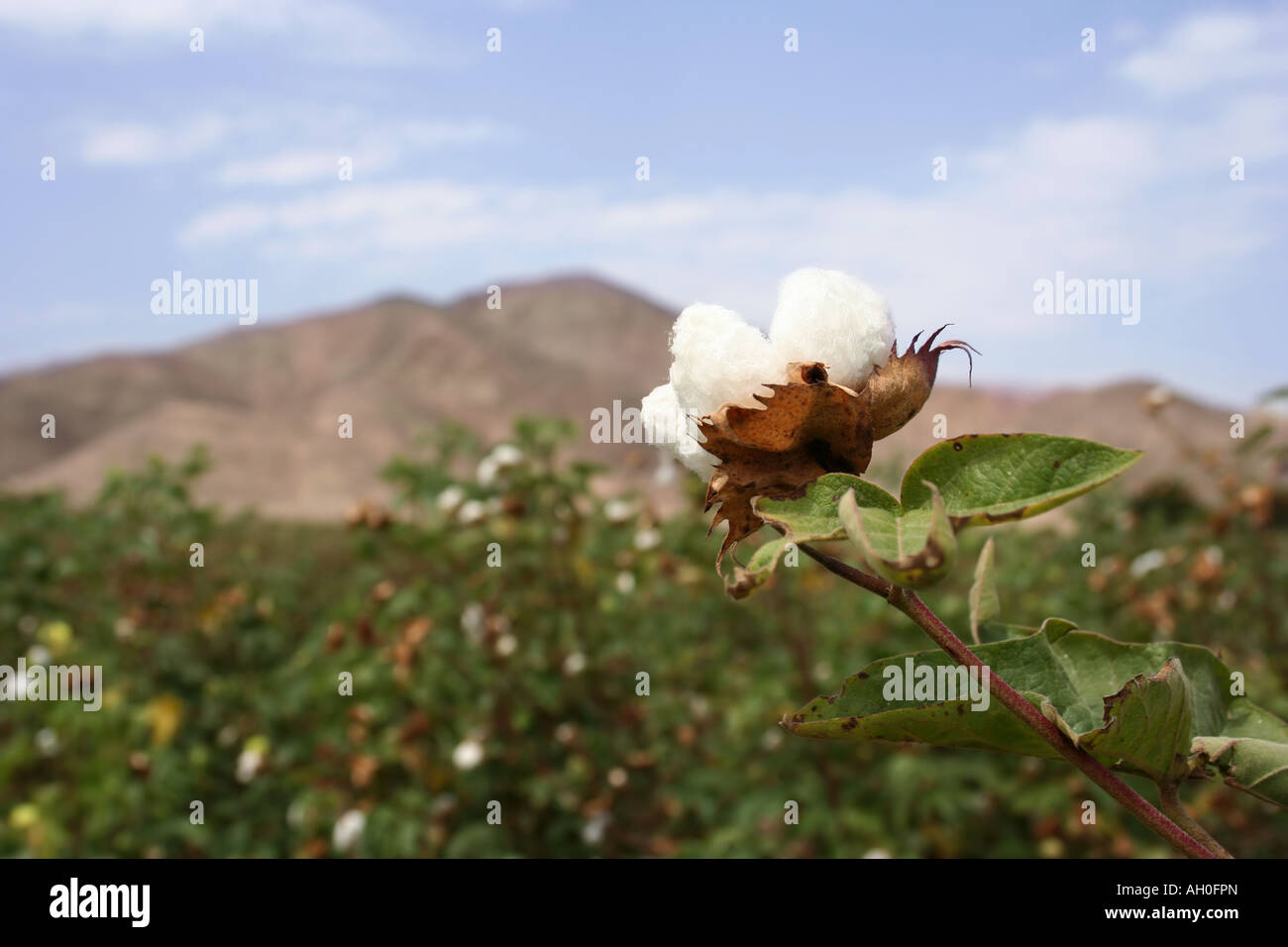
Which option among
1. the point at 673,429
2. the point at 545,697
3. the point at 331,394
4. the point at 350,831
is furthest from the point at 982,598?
the point at 331,394

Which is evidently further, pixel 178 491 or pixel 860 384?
pixel 178 491

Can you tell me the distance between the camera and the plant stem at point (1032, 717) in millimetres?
378

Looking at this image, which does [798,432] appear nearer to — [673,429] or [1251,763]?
[673,429]

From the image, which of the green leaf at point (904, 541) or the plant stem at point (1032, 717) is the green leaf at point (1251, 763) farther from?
the green leaf at point (904, 541)

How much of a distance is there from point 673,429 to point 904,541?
15 cm

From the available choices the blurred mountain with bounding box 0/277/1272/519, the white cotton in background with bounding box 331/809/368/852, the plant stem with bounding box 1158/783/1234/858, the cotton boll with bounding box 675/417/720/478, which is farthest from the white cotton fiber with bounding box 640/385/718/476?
the blurred mountain with bounding box 0/277/1272/519

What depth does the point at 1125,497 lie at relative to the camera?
3896 millimetres

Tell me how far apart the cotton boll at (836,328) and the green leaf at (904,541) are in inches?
3.2

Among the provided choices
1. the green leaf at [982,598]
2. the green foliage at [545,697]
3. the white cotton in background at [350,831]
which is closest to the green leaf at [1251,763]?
the green leaf at [982,598]

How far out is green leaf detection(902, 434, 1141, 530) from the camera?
39 cm

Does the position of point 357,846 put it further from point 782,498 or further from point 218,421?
point 218,421

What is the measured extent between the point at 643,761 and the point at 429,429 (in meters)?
1.11
